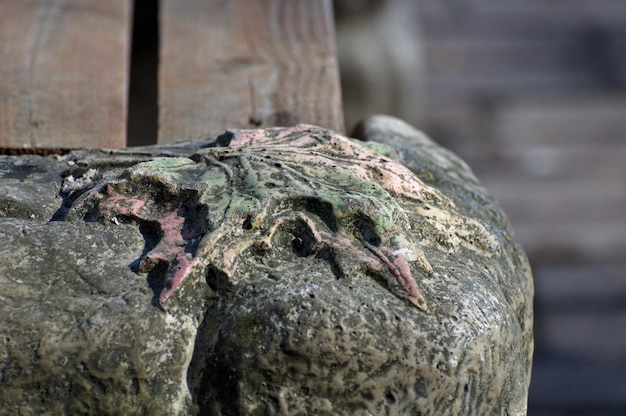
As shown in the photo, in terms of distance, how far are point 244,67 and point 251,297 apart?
3.88ft

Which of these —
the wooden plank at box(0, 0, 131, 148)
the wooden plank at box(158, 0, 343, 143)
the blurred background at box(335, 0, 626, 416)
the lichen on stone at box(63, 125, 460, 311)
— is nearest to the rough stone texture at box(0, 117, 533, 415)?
the lichen on stone at box(63, 125, 460, 311)

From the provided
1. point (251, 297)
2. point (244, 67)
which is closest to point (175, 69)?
point (244, 67)

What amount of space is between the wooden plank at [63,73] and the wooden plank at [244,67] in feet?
0.38

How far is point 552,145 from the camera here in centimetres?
523

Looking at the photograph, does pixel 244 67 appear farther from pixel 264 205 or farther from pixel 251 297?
pixel 251 297

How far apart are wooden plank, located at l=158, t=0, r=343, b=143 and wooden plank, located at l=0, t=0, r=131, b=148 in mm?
115

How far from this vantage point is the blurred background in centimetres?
521

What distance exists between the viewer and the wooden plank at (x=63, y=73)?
2020 millimetres

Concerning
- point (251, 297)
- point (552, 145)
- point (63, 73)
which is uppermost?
point (552, 145)

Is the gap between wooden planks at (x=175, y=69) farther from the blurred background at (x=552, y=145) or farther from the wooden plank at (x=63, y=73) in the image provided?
the blurred background at (x=552, y=145)

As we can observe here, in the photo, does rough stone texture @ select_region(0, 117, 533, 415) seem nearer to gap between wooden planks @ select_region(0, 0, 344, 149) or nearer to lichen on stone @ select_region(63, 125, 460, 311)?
lichen on stone @ select_region(63, 125, 460, 311)

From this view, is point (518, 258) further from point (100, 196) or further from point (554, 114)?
point (554, 114)

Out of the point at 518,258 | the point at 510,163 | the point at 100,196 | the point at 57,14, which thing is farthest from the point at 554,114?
the point at 100,196

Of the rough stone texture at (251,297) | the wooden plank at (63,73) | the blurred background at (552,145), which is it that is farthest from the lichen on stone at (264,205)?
the blurred background at (552,145)
